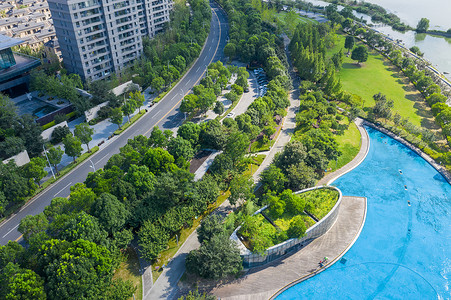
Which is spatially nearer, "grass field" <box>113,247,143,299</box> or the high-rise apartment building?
"grass field" <box>113,247,143,299</box>

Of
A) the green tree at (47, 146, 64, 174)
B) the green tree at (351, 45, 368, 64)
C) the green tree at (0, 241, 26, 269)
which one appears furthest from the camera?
the green tree at (351, 45, 368, 64)

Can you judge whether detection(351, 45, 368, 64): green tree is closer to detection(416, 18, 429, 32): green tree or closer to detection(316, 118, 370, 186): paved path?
detection(316, 118, 370, 186): paved path

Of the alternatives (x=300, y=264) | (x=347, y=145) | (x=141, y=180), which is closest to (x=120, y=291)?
(x=141, y=180)

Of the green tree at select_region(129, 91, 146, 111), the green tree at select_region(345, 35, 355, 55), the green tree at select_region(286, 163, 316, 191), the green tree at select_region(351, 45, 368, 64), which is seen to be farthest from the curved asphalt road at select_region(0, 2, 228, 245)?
the green tree at select_region(351, 45, 368, 64)

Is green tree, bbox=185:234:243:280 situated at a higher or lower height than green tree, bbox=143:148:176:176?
lower

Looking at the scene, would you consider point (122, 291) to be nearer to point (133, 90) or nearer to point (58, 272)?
point (58, 272)

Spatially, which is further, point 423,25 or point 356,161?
point 423,25

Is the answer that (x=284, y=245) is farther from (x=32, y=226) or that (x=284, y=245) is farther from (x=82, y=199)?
(x=32, y=226)
